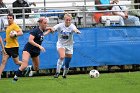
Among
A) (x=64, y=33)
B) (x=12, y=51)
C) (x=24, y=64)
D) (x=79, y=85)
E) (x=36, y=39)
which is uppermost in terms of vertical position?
(x=64, y=33)

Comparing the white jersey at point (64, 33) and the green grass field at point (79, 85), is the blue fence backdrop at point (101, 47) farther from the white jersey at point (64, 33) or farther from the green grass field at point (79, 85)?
the green grass field at point (79, 85)

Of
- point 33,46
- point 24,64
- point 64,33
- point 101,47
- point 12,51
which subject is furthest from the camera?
point 101,47

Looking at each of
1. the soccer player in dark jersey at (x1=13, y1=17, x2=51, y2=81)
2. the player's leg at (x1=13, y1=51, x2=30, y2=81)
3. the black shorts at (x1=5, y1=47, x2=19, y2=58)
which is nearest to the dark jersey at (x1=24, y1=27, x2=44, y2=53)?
the soccer player in dark jersey at (x1=13, y1=17, x2=51, y2=81)

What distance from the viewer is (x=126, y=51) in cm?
2008

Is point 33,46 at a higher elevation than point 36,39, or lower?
lower

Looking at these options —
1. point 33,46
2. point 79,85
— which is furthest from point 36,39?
point 79,85

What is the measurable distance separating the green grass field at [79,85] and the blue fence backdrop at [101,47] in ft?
7.23

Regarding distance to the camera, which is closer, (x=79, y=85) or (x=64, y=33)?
(x=79, y=85)

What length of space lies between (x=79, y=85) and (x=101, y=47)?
193 inches

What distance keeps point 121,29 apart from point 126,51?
34.4 inches

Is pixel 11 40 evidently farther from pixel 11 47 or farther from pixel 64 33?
pixel 64 33

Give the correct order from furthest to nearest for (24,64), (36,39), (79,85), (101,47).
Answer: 1. (101,47)
2. (36,39)
3. (24,64)
4. (79,85)

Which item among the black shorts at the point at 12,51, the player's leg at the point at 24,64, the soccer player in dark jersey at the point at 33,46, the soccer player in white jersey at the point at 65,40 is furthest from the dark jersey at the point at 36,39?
the soccer player in white jersey at the point at 65,40

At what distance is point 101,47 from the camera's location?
19.8 m
